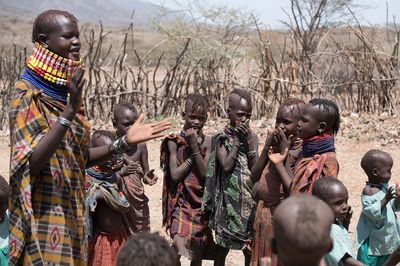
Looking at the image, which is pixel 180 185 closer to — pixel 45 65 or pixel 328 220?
pixel 45 65

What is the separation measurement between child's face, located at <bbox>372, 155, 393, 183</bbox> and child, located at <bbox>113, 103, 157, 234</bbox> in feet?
4.83

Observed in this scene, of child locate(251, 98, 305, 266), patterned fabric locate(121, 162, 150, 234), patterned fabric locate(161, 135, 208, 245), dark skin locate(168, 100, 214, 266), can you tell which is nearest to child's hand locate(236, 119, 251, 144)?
child locate(251, 98, 305, 266)

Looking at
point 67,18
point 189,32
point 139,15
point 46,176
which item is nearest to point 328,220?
point 46,176

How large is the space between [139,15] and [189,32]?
113 meters

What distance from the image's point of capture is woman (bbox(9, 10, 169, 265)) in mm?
2871

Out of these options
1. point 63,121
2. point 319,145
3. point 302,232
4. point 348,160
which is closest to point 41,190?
point 63,121

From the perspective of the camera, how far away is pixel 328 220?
2.12 m

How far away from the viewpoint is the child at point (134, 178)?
4367 millimetres

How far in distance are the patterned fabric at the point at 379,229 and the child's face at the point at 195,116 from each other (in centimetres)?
127

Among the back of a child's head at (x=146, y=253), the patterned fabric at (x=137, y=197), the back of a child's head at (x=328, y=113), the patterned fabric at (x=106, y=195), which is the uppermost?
the back of a child's head at (x=328, y=113)

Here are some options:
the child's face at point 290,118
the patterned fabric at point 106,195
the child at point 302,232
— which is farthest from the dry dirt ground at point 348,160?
the child at point 302,232

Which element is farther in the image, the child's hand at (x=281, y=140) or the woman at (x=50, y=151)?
the child's hand at (x=281, y=140)

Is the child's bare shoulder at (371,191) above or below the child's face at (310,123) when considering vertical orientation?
below

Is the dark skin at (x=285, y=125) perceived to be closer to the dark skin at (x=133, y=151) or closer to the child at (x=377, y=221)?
the child at (x=377, y=221)
